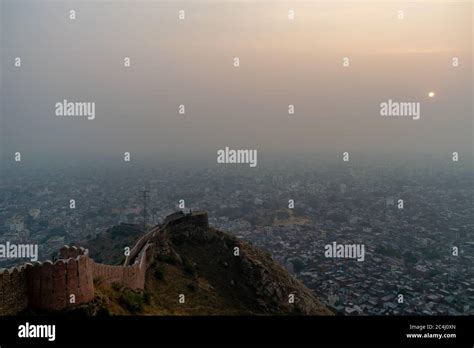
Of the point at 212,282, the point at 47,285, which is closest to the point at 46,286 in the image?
the point at 47,285

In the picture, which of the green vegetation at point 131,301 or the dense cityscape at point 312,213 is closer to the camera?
the green vegetation at point 131,301

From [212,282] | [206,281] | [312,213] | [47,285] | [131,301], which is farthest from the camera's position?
[312,213]

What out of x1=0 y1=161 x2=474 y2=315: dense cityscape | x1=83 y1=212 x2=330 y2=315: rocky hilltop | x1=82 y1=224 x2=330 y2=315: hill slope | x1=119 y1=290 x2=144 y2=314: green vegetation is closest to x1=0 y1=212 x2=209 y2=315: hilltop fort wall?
x1=83 y1=212 x2=330 y2=315: rocky hilltop

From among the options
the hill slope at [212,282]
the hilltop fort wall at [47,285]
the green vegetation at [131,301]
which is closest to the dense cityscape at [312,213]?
the hill slope at [212,282]

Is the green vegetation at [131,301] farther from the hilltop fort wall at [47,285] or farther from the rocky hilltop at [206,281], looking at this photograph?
the hilltop fort wall at [47,285]

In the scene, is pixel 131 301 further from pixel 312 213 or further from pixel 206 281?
pixel 312 213

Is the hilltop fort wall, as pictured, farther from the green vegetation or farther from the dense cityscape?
the dense cityscape

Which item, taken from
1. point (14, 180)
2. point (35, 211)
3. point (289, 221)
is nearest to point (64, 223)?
point (35, 211)

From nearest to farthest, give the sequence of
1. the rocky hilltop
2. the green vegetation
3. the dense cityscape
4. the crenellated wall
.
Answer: the crenellated wall
the green vegetation
the rocky hilltop
the dense cityscape
